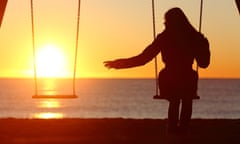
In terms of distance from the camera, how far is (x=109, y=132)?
48.8 ft

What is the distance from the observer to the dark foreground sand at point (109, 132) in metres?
13.0

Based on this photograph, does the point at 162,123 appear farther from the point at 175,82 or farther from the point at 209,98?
the point at 209,98

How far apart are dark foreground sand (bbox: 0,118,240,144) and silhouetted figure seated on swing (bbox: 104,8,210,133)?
1.87 feet

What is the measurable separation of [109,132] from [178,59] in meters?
2.61

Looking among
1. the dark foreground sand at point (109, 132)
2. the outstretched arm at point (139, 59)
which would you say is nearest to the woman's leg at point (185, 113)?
the dark foreground sand at point (109, 132)

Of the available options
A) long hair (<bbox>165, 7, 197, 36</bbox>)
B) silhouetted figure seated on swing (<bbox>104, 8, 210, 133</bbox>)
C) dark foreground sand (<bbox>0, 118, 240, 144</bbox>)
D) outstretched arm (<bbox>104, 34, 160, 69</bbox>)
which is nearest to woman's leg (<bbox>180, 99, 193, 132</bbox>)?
silhouetted figure seated on swing (<bbox>104, 8, 210, 133</bbox>)

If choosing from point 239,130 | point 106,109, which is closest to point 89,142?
point 239,130

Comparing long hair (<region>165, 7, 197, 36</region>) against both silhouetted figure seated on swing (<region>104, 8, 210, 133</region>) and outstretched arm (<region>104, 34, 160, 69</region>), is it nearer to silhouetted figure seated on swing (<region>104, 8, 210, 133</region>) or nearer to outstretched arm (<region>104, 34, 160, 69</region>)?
silhouetted figure seated on swing (<region>104, 8, 210, 133</region>)

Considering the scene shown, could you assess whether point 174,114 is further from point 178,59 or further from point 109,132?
point 109,132

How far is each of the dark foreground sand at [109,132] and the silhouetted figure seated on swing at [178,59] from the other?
57cm

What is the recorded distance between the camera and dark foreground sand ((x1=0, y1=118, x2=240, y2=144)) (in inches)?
512

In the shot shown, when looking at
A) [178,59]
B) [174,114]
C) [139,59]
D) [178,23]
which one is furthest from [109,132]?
[178,23]

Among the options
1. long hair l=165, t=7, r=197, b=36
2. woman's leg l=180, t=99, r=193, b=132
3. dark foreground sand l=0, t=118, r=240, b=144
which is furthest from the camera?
dark foreground sand l=0, t=118, r=240, b=144

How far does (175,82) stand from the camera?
42.1 feet
